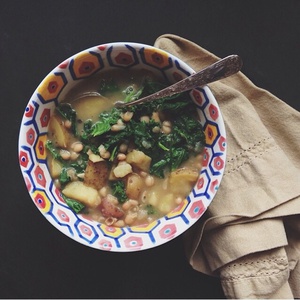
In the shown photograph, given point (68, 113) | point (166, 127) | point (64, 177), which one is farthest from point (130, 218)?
point (68, 113)

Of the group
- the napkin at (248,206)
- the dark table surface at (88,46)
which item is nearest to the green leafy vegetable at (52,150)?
the dark table surface at (88,46)

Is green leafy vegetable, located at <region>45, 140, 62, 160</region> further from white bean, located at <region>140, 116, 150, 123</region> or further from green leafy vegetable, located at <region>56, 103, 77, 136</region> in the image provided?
white bean, located at <region>140, 116, 150, 123</region>

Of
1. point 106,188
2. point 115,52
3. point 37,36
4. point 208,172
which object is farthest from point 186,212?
point 37,36

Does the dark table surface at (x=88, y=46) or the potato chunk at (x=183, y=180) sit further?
the dark table surface at (x=88, y=46)

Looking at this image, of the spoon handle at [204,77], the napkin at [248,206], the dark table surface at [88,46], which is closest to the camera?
the spoon handle at [204,77]

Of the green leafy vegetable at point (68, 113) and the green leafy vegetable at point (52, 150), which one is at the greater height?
the green leafy vegetable at point (68, 113)

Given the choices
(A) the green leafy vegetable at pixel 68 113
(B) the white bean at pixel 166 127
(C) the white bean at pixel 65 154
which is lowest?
(B) the white bean at pixel 166 127

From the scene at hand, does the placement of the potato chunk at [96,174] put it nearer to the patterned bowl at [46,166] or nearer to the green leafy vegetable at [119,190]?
the green leafy vegetable at [119,190]
